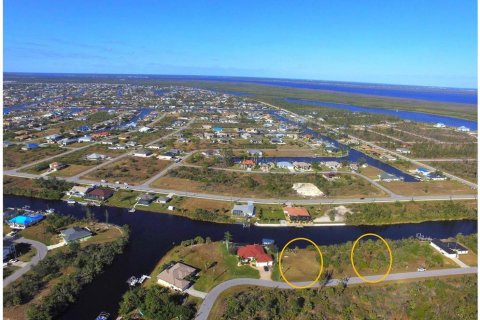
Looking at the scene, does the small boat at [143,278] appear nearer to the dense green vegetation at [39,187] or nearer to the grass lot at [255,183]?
the grass lot at [255,183]

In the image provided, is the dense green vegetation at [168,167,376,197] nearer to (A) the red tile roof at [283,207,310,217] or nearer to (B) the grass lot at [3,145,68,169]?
(A) the red tile roof at [283,207,310,217]

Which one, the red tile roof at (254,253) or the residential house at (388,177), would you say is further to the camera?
the residential house at (388,177)

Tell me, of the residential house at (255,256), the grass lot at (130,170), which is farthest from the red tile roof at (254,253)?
the grass lot at (130,170)

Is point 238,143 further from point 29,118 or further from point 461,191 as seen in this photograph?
point 29,118

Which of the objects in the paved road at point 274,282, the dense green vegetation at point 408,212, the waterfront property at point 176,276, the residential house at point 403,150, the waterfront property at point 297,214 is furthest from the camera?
the residential house at point 403,150

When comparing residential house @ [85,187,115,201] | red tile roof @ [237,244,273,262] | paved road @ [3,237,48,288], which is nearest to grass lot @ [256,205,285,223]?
red tile roof @ [237,244,273,262]

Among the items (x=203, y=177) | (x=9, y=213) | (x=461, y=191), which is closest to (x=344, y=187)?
(x=461, y=191)

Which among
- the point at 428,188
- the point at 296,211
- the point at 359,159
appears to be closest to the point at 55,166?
the point at 296,211
